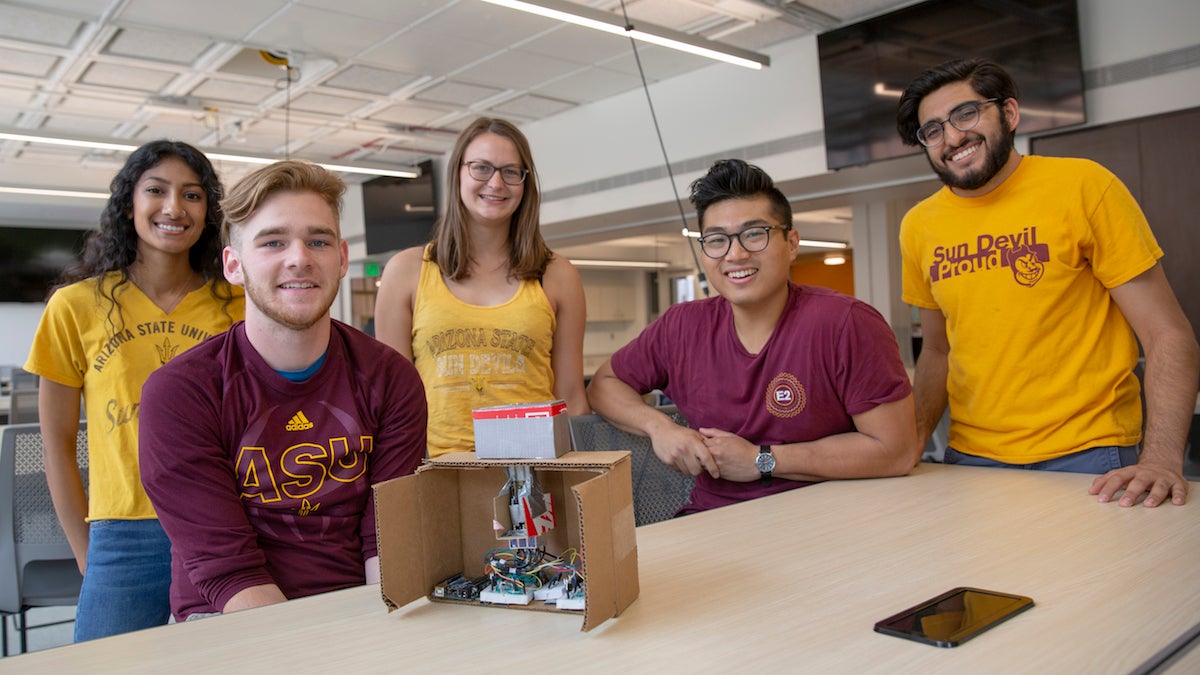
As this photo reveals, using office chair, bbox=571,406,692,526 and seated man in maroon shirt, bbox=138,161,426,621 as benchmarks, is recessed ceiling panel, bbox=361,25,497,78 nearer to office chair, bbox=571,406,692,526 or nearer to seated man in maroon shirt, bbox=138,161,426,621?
office chair, bbox=571,406,692,526

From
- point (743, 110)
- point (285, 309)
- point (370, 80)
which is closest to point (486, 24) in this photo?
point (370, 80)

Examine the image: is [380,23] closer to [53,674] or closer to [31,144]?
[31,144]

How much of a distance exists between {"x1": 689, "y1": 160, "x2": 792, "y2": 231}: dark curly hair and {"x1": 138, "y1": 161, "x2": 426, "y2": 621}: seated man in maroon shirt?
0.85 metres

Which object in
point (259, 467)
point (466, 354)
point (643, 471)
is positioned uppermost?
point (466, 354)

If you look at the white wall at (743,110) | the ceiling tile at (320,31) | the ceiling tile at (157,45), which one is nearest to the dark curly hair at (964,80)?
the white wall at (743,110)

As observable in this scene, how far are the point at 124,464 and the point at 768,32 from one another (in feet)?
17.7

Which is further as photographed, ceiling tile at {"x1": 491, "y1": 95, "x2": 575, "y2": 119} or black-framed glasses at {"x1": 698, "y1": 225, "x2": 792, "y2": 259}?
ceiling tile at {"x1": 491, "y1": 95, "x2": 575, "y2": 119}

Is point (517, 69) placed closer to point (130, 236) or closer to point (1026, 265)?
point (130, 236)

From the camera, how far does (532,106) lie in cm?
786

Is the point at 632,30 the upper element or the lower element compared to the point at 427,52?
lower

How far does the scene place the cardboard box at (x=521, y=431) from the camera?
1097mm

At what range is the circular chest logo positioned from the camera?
187cm

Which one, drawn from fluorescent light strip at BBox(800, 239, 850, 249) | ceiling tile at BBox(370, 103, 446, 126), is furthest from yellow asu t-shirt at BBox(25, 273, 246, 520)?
fluorescent light strip at BBox(800, 239, 850, 249)

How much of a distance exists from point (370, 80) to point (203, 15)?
157 cm
